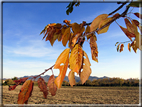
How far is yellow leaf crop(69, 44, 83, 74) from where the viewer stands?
0.28m

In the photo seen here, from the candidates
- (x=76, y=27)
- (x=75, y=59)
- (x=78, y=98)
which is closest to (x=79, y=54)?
(x=75, y=59)

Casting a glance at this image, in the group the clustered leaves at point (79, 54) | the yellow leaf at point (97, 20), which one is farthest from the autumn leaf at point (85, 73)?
the yellow leaf at point (97, 20)

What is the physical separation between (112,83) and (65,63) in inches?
613

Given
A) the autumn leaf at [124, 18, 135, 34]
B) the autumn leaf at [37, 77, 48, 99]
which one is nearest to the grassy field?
the autumn leaf at [37, 77, 48, 99]

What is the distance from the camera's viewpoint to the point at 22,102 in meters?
0.39

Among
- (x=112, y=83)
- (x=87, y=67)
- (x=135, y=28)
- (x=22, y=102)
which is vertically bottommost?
(x=112, y=83)

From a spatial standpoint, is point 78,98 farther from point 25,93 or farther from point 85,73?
point 85,73

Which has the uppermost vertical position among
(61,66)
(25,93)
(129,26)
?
(129,26)

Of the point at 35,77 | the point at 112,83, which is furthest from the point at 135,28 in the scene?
the point at 112,83

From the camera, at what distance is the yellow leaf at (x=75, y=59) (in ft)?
0.92

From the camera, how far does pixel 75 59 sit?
0.29 m

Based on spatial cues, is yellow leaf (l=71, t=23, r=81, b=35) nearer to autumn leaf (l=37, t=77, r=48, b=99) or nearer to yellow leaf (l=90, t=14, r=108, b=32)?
yellow leaf (l=90, t=14, r=108, b=32)

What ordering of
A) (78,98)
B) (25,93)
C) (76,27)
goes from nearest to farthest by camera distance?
(25,93) < (76,27) < (78,98)

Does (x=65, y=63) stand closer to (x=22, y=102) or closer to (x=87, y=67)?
(x=87, y=67)
